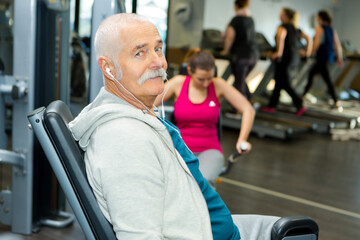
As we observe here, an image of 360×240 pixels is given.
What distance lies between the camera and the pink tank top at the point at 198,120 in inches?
108

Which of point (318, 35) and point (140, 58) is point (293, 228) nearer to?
point (140, 58)

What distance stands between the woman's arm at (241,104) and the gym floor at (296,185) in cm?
72

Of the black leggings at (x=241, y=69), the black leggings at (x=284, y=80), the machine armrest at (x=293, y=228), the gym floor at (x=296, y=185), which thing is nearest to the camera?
the machine armrest at (x=293, y=228)

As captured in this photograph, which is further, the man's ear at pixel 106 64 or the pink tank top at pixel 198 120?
the pink tank top at pixel 198 120

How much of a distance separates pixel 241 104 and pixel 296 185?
4.58 feet

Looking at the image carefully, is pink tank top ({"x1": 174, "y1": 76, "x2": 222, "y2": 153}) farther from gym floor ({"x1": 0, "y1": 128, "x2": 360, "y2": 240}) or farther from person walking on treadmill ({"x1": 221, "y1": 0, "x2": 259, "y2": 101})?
person walking on treadmill ({"x1": 221, "y1": 0, "x2": 259, "y2": 101})

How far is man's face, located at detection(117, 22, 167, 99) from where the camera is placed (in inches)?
47.2

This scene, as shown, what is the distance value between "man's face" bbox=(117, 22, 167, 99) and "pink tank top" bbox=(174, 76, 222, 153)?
4.94 feet

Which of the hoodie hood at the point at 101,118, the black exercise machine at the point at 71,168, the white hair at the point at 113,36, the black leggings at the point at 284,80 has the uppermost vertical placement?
the white hair at the point at 113,36

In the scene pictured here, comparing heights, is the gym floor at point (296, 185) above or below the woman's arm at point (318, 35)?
below

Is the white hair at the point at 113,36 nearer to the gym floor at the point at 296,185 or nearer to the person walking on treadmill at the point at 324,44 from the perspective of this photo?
the gym floor at the point at 296,185

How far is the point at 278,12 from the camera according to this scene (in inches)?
428

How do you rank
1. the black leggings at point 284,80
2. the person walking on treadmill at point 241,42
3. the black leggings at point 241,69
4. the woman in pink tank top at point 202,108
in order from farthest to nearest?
the black leggings at point 284,80 → the black leggings at point 241,69 → the person walking on treadmill at point 241,42 → the woman in pink tank top at point 202,108

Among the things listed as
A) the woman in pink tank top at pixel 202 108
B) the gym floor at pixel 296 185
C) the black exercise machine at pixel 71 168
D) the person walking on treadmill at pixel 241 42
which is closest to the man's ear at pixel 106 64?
the black exercise machine at pixel 71 168
